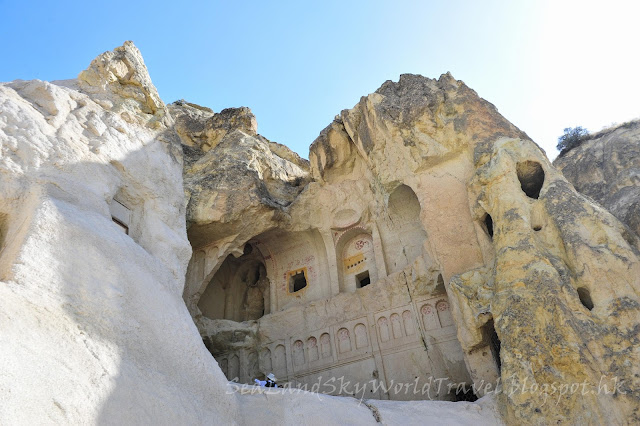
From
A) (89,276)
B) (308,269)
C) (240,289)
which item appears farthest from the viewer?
(240,289)

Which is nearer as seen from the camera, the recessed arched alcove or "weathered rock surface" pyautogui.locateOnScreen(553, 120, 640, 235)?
the recessed arched alcove

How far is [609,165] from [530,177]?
454 centimetres

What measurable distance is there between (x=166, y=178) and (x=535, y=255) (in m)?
7.58

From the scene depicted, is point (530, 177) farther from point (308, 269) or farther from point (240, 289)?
point (240, 289)

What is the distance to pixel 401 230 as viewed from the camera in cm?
1446

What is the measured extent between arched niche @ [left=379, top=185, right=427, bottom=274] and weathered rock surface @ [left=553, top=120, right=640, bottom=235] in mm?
4733

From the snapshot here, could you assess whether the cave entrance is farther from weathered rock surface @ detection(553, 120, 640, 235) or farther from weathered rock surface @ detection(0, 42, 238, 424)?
weathered rock surface @ detection(0, 42, 238, 424)

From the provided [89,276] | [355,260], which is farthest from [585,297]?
[89,276]

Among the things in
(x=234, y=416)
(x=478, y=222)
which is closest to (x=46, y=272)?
(x=234, y=416)

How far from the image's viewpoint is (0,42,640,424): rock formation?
19.4ft

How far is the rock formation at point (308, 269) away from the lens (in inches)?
232

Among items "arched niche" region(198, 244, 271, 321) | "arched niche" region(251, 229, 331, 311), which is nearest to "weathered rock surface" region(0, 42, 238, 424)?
"arched niche" region(251, 229, 331, 311)

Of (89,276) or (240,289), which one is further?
(240,289)

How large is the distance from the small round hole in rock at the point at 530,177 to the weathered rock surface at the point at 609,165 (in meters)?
1.79
